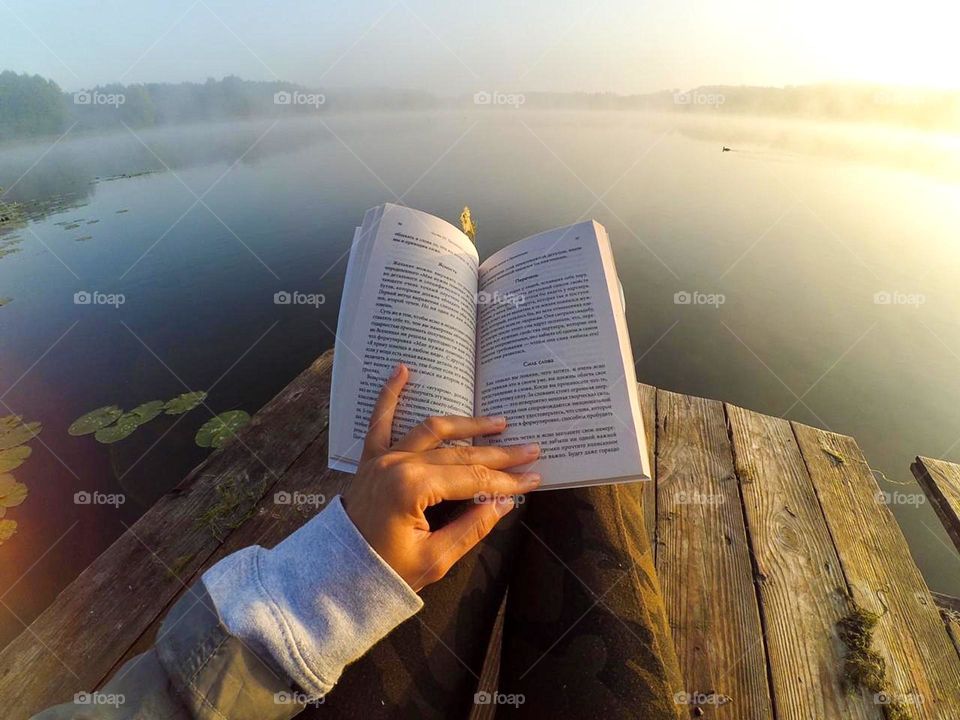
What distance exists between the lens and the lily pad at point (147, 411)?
2.51 metres

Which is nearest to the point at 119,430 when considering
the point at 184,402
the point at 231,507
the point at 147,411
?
the point at 147,411

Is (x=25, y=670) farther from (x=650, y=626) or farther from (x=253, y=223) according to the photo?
(x=253, y=223)

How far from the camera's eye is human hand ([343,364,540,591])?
0.53 m

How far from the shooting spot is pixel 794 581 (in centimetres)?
95

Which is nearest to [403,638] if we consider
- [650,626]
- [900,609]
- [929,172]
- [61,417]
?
[650,626]

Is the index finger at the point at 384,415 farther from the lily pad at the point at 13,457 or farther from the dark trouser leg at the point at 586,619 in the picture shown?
the lily pad at the point at 13,457

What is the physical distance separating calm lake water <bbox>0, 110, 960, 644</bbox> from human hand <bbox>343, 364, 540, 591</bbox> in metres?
0.73

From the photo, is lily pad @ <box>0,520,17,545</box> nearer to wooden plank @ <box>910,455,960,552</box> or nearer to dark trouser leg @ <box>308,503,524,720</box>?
dark trouser leg @ <box>308,503,524,720</box>

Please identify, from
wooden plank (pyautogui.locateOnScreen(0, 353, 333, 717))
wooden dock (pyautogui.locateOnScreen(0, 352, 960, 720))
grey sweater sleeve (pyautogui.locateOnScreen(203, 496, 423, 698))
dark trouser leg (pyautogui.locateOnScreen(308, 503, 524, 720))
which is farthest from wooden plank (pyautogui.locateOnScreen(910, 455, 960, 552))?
wooden plank (pyautogui.locateOnScreen(0, 353, 333, 717))

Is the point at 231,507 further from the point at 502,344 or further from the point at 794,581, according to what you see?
the point at 794,581

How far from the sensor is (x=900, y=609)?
0.91 meters

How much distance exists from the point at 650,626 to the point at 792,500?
27.5 inches

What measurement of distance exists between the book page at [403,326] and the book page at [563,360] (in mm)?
59

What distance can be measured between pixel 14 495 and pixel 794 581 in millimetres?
3030
